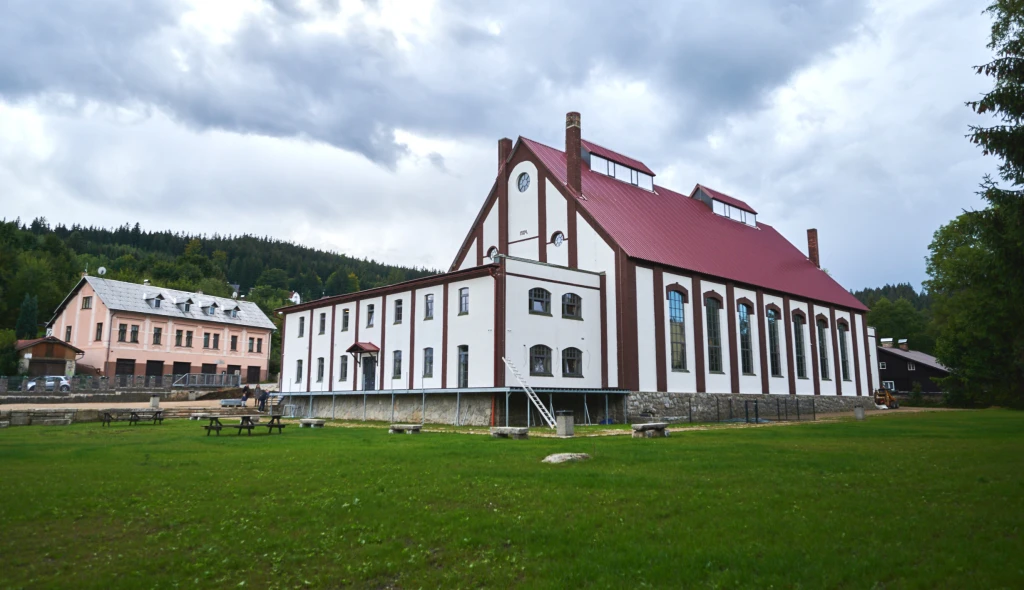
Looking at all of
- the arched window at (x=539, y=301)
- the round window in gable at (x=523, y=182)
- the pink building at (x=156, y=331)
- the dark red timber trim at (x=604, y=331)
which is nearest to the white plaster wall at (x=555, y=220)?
the round window in gable at (x=523, y=182)

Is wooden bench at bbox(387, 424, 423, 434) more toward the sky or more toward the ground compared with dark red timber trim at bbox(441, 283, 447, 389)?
more toward the ground

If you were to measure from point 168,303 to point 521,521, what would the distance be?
2620 inches

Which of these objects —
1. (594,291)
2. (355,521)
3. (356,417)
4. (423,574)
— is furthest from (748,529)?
(356,417)

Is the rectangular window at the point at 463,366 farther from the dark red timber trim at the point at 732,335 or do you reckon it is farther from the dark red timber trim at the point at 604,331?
the dark red timber trim at the point at 732,335

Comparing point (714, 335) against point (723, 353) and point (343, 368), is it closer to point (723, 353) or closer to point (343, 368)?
Result: point (723, 353)

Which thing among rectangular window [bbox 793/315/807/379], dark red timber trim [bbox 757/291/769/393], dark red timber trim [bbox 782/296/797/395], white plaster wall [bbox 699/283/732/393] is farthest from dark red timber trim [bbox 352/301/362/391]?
rectangular window [bbox 793/315/807/379]

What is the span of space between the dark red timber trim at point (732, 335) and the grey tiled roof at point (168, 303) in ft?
168

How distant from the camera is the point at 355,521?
9.01m

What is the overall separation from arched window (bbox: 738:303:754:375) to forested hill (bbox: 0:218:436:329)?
73.9 meters

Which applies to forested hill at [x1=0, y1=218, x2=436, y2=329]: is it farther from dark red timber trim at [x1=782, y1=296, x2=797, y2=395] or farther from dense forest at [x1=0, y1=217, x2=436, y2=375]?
dark red timber trim at [x1=782, y1=296, x2=797, y2=395]

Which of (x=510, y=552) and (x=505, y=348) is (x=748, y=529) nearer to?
(x=510, y=552)

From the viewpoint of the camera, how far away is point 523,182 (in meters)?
37.4

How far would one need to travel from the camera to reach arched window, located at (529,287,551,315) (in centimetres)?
3078

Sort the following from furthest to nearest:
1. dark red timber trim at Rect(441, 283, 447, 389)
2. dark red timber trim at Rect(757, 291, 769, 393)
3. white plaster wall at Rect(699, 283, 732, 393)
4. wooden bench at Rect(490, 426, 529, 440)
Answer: dark red timber trim at Rect(757, 291, 769, 393) → white plaster wall at Rect(699, 283, 732, 393) → dark red timber trim at Rect(441, 283, 447, 389) → wooden bench at Rect(490, 426, 529, 440)
